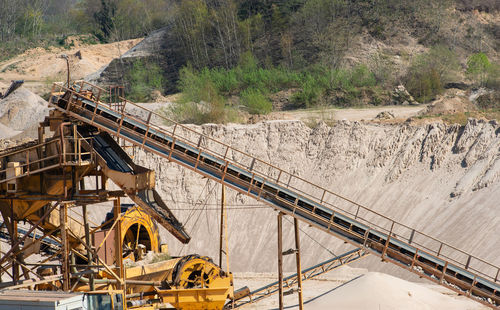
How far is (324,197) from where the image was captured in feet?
110

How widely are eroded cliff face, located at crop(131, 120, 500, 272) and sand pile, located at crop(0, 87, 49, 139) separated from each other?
1235 cm

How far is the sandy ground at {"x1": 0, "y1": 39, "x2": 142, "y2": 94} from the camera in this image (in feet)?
211

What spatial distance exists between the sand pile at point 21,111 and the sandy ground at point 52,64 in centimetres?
1134

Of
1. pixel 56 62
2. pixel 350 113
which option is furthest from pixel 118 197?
pixel 56 62

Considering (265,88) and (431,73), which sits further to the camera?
(265,88)

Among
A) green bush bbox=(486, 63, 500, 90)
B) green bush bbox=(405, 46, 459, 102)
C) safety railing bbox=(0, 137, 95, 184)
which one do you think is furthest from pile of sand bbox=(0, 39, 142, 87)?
safety railing bbox=(0, 137, 95, 184)

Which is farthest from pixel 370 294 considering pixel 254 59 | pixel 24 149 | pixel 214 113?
pixel 254 59

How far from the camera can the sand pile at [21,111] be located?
149ft

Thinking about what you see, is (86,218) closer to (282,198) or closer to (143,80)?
(282,198)

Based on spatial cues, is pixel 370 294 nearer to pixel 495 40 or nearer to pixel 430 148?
pixel 430 148

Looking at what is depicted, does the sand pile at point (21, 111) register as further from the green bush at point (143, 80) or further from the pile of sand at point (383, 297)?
the pile of sand at point (383, 297)

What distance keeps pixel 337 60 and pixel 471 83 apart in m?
9.71

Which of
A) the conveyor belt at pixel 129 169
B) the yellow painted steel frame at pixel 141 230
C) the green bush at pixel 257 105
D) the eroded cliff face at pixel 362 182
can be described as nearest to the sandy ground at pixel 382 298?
the eroded cliff face at pixel 362 182

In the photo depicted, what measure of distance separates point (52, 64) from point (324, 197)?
4202 cm
